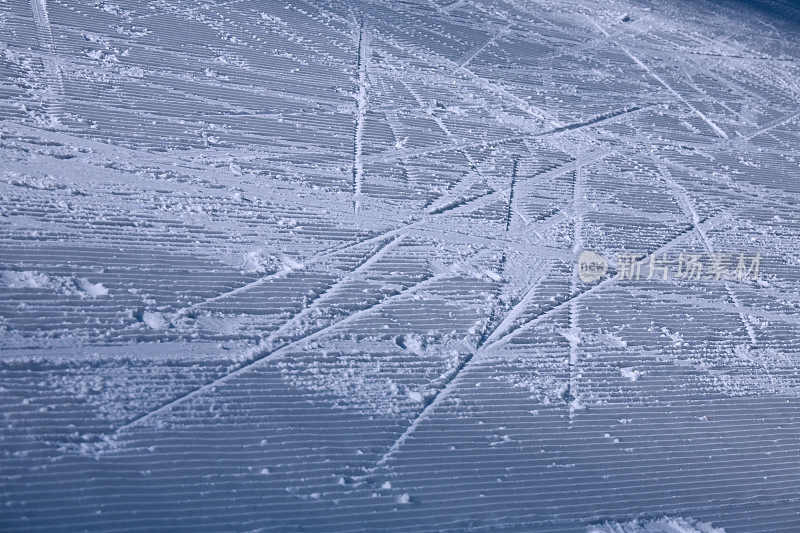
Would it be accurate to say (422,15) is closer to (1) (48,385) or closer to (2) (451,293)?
(2) (451,293)

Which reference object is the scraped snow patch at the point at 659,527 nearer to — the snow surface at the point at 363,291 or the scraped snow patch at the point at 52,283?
the snow surface at the point at 363,291

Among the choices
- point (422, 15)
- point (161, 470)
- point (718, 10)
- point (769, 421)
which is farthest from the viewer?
point (718, 10)

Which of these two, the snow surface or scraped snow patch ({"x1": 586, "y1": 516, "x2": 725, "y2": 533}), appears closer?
the snow surface

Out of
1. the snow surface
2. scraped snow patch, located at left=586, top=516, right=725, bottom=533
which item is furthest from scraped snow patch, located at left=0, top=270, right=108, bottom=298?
scraped snow patch, located at left=586, top=516, right=725, bottom=533

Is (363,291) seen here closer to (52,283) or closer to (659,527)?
(52,283)

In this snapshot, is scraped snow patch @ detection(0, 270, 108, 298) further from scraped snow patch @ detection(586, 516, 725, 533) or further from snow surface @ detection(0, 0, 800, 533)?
scraped snow patch @ detection(586, 516, 725, 533)

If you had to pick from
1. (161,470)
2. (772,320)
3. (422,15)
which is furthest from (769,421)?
(422,15)
